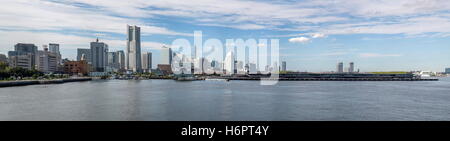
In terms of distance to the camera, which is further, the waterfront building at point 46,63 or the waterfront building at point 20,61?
the waterfront building at point 46,63

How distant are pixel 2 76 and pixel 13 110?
2678 inches

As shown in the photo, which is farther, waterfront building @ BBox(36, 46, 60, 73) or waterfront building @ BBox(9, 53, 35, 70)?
waterfront building @ BBox(36, 46, 60, 73)

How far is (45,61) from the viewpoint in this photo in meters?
153

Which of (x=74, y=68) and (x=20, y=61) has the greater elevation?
(x=20, y=61)

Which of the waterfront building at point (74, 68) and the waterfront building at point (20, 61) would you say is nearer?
the waterfront building at point (20, 61)

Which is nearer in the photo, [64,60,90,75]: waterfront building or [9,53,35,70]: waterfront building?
[9,53,35,70]: waterfront building

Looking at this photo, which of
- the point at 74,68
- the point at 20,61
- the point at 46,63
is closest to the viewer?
the point at 20,61
